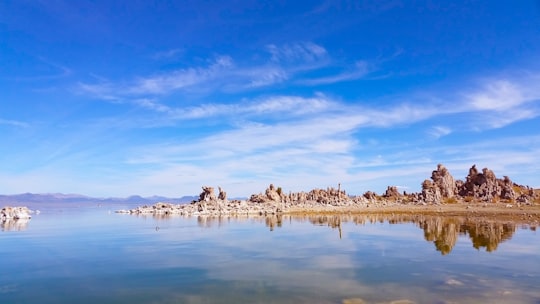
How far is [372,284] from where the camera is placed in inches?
677

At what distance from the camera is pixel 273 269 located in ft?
67.6

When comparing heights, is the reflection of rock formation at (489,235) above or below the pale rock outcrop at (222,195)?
below

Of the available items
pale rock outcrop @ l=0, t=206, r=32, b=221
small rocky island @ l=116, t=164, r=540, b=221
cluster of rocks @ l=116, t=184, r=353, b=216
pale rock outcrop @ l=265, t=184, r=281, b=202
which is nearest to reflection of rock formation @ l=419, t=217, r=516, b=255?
small rocky island @ l=116, t=164, r=540, b=221

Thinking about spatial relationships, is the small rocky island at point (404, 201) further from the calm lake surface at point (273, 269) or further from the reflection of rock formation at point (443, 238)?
the calm lake surface at point (273, 269)

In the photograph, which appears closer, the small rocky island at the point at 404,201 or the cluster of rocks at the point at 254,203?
the small rocky island at the point at 404,201

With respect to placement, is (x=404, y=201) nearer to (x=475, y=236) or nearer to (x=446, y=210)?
(x=446, y=210)

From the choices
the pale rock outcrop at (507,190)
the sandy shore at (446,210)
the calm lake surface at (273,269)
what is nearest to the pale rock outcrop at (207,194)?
the sandy shore at (446,210)

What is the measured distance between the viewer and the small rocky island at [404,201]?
229ft

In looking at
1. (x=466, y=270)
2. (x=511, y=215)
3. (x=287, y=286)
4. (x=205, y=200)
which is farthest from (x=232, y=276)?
(x=205, y=200)

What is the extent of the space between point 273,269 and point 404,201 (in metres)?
70.7

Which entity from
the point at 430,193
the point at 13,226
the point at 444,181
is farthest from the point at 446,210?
the point at 13,226

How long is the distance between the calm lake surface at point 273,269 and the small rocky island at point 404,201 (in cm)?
3636

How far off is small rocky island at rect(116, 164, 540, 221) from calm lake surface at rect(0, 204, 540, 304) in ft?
119

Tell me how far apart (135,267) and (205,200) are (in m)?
62.4
